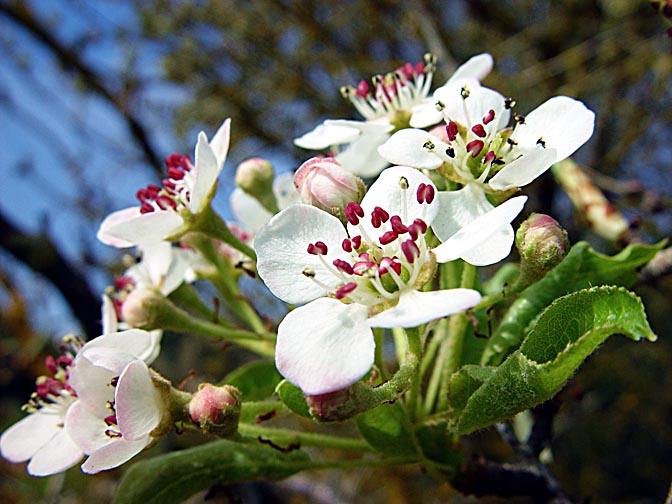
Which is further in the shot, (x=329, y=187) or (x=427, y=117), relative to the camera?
(x=427, y=117)

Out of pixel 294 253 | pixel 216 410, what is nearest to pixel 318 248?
pixel 294 253

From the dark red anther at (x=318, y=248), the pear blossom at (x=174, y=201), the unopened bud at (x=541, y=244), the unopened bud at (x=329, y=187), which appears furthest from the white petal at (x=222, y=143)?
the unopened bud at (x=541, y=244)

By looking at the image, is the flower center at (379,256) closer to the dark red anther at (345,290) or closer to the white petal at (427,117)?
the dark red anther at (345,290)

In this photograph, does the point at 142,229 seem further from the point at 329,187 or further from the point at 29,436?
the point at 29,436

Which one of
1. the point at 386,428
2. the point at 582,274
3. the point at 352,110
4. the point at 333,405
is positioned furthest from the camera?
the point at 352,110

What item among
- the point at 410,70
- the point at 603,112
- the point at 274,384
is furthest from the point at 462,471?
the point at 603,112

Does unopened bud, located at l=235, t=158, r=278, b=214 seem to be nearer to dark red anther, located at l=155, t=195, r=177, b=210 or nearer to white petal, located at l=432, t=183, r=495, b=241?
dark red anther, located at l=155, t=195, r=177, b=210

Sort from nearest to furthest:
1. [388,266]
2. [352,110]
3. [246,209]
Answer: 1. [388,266]
2. [246,209]
3. [352,110]
